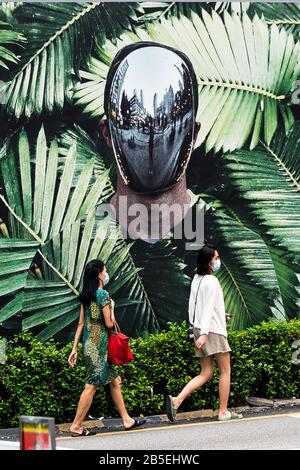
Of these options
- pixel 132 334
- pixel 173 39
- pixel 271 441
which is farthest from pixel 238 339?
pixel 173 39

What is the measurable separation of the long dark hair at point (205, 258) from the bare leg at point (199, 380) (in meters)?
0.90

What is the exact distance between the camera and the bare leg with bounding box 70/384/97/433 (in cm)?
1222

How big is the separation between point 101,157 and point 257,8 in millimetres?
2573

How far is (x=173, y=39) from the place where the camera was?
14141 millimetres

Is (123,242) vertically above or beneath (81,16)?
beneath

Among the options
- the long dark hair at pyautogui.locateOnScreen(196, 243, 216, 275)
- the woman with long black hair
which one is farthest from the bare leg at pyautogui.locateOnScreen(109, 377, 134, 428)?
the long dark hair at pyautogui.locateOnScreen(196, 243, 216, 275)

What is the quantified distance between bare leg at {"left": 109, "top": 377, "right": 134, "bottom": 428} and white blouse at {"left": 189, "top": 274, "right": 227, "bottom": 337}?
1037 mm

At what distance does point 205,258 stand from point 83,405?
1.98m

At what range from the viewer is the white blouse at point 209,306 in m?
12.6

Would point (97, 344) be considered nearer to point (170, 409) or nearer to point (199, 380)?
→ point (170, 409)

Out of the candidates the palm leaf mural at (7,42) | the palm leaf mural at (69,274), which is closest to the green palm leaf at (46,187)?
the palm leaf mural at (69,274)

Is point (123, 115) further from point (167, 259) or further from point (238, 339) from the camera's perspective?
point (238, 339)

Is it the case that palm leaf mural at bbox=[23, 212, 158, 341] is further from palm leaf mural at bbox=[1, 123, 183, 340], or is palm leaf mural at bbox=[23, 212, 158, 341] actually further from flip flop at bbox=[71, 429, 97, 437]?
flip flop at bbox=[71, 429, 97, 437]
